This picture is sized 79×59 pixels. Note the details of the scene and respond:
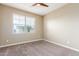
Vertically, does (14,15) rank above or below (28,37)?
above

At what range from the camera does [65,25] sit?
4.14 meters

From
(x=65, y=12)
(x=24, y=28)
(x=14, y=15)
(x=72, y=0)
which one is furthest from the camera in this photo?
(x=24, y=28)

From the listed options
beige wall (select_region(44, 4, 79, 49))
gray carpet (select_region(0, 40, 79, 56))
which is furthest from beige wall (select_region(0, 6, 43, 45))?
beige wall (select_region(44, 4, 79, 49))

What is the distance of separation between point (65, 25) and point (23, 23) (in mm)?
2695

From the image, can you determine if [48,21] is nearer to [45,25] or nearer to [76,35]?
[45,25]

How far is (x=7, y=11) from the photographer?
417cm

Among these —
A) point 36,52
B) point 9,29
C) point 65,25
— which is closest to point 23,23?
point 9,29

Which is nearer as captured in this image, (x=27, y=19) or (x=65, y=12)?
(x=65, y=12)

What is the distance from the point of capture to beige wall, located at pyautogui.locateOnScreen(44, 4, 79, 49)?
3.63 meters

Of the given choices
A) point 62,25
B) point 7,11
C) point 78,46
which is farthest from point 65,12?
point 7,11

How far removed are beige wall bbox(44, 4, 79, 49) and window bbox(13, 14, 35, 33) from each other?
1217 mm

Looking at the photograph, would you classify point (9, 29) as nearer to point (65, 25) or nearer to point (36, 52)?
point (36, 52)

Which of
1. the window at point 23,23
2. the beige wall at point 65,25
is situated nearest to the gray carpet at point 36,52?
the beige wall at point 65,25

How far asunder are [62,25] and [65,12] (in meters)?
0.75
